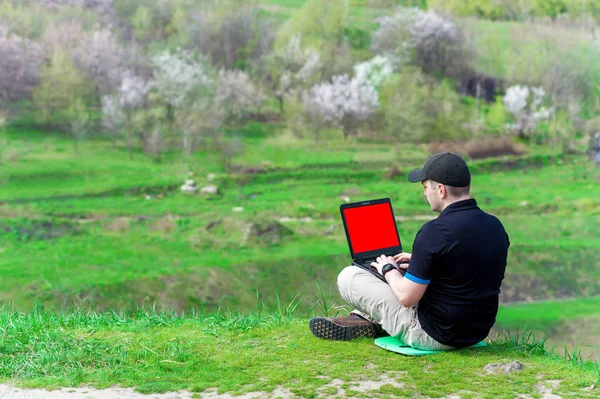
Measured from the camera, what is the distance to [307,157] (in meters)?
12.0

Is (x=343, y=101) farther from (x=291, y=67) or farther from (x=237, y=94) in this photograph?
(x=237, y=94)

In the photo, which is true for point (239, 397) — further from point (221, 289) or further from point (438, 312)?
point (221, 289)

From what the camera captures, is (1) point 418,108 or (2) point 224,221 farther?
(1) point 418,108

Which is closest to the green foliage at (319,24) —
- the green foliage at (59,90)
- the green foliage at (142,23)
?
the green foliage at (142,23)

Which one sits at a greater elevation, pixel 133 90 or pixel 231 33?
pixel 231 33

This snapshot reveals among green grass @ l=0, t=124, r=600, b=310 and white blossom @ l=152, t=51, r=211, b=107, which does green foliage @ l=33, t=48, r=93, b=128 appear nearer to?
green grass @ l=0, t=124, r=600, b=310

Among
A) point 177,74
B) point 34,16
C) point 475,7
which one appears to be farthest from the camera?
point 475,7

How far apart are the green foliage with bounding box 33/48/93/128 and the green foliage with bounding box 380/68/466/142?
469cm

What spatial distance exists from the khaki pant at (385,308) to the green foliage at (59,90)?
363 inches

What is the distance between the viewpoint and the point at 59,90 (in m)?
11.7

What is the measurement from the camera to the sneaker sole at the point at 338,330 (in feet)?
11.4

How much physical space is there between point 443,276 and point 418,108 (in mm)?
9834

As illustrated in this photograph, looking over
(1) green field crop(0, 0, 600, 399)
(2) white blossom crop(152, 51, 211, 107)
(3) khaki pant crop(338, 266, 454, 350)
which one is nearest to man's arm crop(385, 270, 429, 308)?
Answer: (3) khaki pant crop(338, 266, 454, 350)

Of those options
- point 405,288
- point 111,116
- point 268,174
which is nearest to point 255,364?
point 405,288
